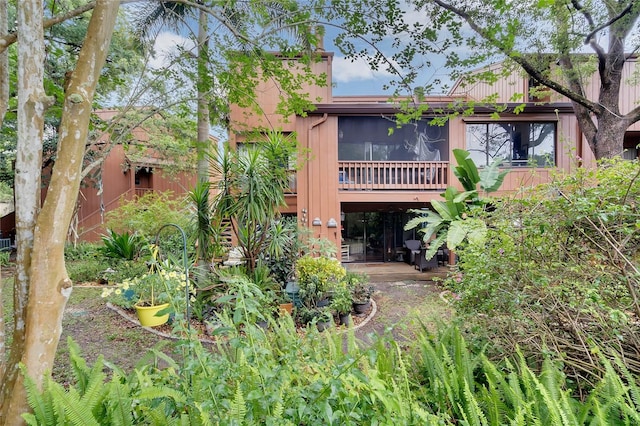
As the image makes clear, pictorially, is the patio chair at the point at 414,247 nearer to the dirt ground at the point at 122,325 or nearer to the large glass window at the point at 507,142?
the dirt ground at the point at 122,325

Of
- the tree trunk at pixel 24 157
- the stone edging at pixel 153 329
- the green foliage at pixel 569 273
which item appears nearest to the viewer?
the tree trunk at pixel 24 157

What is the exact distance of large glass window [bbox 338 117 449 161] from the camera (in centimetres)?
991

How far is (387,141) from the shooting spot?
10258 millimetres

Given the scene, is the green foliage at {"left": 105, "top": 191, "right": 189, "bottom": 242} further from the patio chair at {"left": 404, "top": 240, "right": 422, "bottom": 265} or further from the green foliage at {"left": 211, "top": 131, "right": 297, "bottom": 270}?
Result: the patio chair at {"left": 404, "top": 240, "right": 422, "bottom": 265}

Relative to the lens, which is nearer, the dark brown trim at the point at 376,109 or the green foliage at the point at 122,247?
the green foliage at the point at 122,247

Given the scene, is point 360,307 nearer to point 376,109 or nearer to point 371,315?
point 371,315

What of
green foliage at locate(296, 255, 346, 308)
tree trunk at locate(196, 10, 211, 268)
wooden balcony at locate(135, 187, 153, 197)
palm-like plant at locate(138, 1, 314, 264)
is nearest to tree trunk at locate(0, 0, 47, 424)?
palm-like plant at locate(138, 1, 314, 264)

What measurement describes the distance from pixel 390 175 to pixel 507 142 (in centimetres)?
445

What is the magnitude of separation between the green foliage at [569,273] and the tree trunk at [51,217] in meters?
3.12

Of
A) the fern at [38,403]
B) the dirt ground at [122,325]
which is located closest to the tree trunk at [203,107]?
the dirt ground at [122,325]

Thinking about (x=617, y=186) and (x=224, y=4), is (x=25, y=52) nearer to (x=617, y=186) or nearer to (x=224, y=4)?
(x=224, y=4)

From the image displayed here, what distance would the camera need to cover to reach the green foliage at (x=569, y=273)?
2027mm

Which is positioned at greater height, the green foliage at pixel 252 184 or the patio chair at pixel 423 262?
the green foliage at pixel 252 184

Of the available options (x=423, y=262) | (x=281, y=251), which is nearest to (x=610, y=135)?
(x=423, y=262)
